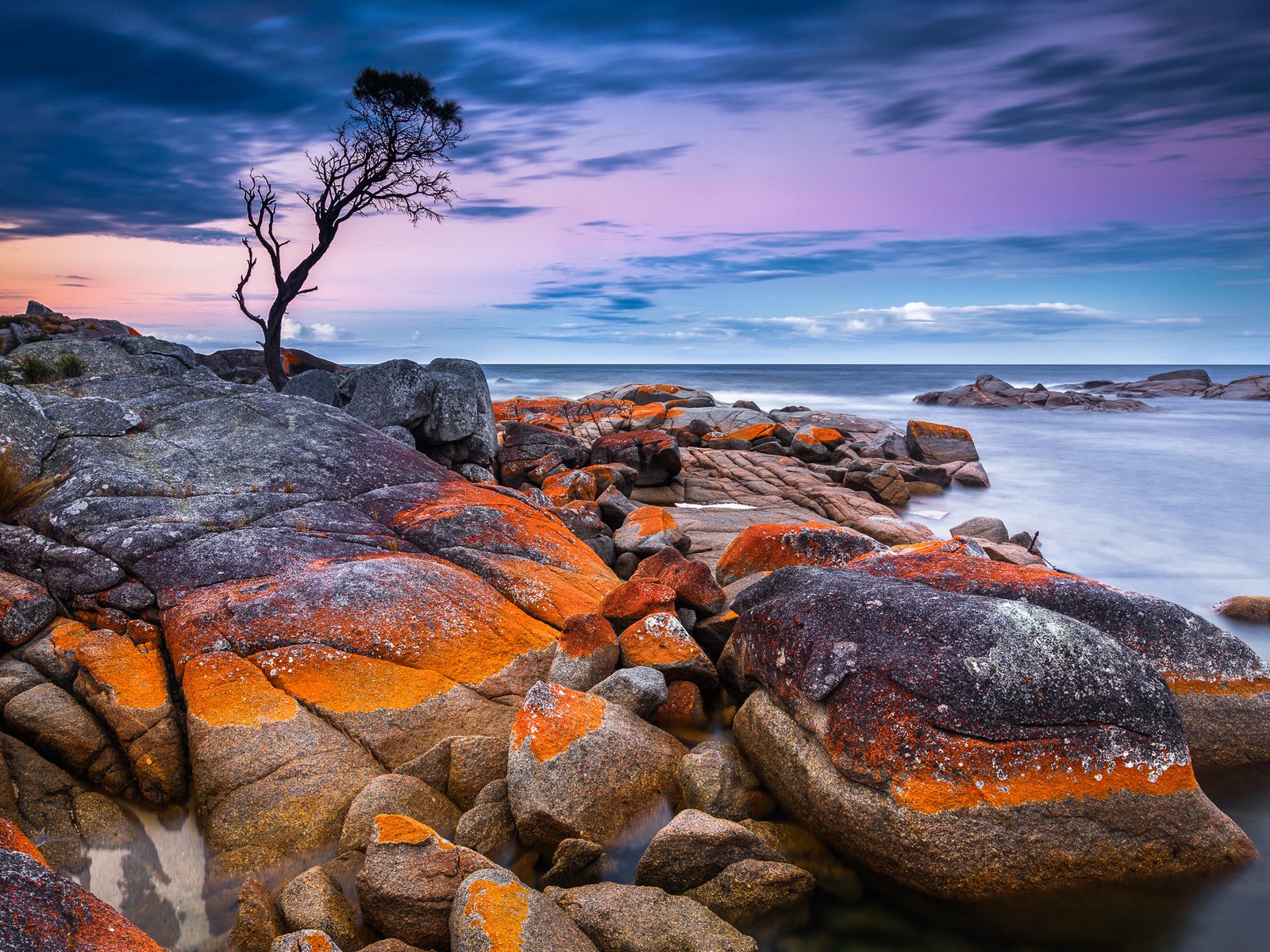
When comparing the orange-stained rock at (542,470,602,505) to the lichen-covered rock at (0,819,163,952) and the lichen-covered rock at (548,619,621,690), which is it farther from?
the lichen-covered rock at (0,819,163,952)

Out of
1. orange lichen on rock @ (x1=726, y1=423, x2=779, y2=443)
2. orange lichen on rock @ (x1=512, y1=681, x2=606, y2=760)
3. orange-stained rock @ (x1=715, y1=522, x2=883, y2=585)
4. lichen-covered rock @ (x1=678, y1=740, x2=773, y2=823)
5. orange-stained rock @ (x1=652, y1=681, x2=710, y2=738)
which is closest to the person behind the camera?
orange lichen on rock @ (x1=512, y1=681, x2=606, y2=760)

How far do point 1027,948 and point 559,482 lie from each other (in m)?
10.9

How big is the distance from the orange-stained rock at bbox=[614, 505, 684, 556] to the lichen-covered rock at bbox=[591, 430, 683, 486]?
208 inches

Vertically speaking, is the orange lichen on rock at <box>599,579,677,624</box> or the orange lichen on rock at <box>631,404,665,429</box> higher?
the orange lichen on rock at <box>631,404,665,429</box>

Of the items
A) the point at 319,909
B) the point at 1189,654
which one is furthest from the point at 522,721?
the point at 1189,654

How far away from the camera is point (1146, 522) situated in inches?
708

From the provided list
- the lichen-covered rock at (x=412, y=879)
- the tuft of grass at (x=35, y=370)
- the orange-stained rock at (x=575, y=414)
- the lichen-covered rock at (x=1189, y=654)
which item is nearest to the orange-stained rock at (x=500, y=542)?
the lichen-covered rock at (x=412, y=879)

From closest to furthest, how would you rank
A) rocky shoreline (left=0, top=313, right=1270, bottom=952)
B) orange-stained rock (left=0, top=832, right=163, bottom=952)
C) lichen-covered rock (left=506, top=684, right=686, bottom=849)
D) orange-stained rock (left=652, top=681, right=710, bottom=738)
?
orange-stained rock (left=0, top=832, right=163, bottom=952), rocky shoreline (left=0, top=313, right=1270, bottom=952), lichen-covered rock (left=506, top=684, right=686, bottom=849), orange-stained rock (left=652, top=681, right=710, bottom=738)

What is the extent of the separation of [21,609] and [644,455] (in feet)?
43.2

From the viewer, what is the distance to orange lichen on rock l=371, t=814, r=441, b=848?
4.48 meters

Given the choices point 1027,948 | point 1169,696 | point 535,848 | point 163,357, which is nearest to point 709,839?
point 535,848

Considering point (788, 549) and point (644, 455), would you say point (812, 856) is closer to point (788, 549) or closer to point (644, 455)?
point (788, 549)

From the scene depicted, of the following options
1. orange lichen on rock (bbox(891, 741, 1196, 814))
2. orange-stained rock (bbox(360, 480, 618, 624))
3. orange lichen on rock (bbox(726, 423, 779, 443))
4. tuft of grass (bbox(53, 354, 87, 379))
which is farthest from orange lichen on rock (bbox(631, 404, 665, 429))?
orange lichen on rock (bbox(891, 741, 1196, 814))

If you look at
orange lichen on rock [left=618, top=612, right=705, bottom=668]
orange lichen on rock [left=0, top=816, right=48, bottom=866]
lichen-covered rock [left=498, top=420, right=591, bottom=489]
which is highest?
lichen-covered rock [left=498, top=420, right=591, bottom=489]
